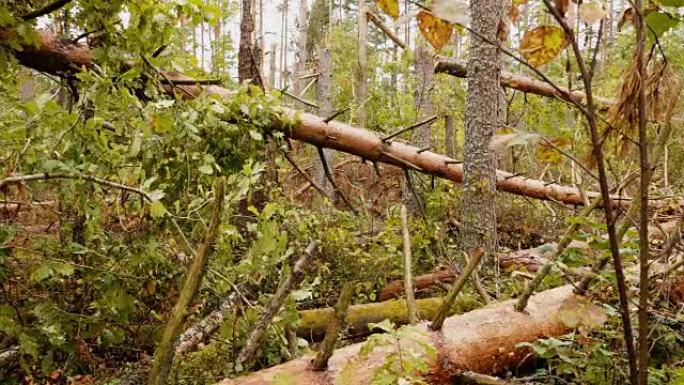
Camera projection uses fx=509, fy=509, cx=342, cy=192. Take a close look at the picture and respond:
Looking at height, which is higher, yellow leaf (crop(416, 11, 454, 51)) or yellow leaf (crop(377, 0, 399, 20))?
yellow leaf (crop(377, 0, 399, 20))

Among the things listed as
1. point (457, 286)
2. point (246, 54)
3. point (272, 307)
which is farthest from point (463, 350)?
point (246, 54)

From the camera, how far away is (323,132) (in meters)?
4.26

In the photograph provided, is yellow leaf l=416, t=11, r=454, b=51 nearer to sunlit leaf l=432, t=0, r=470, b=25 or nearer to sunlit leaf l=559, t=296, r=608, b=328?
sunlit leaf l=432, t=0, r=470, b=25

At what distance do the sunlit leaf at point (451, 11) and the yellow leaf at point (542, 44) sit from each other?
11.5 inches

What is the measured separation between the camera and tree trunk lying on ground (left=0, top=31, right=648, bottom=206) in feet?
11.2

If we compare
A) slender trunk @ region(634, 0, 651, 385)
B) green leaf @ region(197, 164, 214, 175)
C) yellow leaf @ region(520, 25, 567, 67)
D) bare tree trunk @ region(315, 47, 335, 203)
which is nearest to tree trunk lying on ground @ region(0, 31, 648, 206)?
green leaf @ region(197, 164, 214, 175)

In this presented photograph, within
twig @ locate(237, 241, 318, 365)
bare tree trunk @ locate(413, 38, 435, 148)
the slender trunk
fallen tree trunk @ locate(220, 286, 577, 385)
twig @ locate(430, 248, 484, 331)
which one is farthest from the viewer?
bare tree trunk @ locate(413, 38, 435, 148)

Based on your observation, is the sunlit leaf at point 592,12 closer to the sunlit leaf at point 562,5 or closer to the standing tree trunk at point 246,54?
the sunlit leaf at point 562,5

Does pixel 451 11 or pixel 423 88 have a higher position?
pixel 423 88

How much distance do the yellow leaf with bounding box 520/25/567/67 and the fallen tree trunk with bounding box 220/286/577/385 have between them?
121 centimetres

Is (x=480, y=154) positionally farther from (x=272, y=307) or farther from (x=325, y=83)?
(x=325, y=83)

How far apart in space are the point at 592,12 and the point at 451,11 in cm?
28

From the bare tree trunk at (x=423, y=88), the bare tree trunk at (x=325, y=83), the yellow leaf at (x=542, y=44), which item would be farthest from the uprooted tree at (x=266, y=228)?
the bare tree trunk at (x=325, y=83)

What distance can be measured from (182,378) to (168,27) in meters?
2.01
